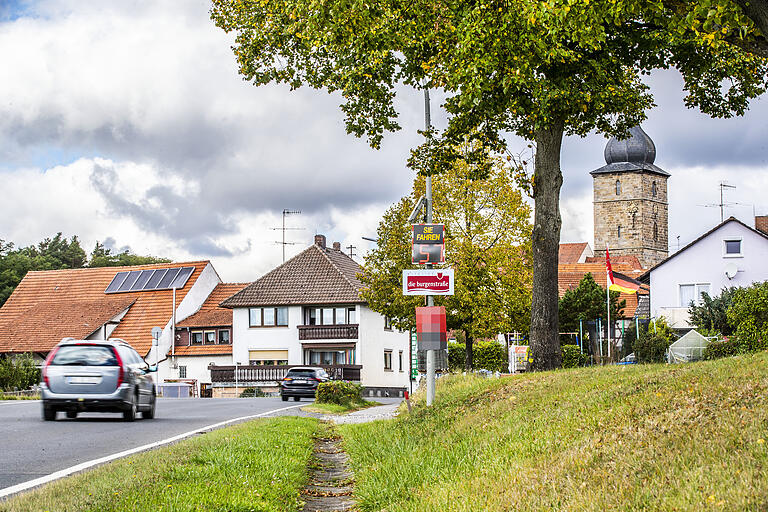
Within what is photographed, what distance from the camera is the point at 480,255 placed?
42.0 meters

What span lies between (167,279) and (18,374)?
33.7m

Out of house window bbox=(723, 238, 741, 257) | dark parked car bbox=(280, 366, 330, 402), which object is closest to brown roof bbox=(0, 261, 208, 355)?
dark parked car bbox=(280, 366, 330, 402)

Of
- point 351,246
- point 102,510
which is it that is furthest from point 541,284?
point 351,246

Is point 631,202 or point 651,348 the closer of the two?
point 651,348

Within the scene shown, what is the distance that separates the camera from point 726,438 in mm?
6867

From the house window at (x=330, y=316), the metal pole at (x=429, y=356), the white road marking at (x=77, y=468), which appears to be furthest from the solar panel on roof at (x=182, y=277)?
the white road marking at (x=77, y=468)

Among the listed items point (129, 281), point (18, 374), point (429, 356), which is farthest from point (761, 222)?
point (429, 356)

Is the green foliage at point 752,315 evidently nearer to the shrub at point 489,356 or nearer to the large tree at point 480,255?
the large tree at point 480,255

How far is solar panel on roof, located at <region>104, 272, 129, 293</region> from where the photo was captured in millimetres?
71562

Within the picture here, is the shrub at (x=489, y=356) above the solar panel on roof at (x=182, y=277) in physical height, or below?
below

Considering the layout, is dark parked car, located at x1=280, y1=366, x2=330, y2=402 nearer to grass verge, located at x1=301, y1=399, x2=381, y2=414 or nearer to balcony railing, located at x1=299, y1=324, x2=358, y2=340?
grass verge, located at x1=301, y1=399, x2=381, y2=414

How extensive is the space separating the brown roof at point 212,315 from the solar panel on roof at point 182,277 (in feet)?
8.48

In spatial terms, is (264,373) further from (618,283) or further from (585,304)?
(618,283)

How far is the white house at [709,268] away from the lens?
168 ft
